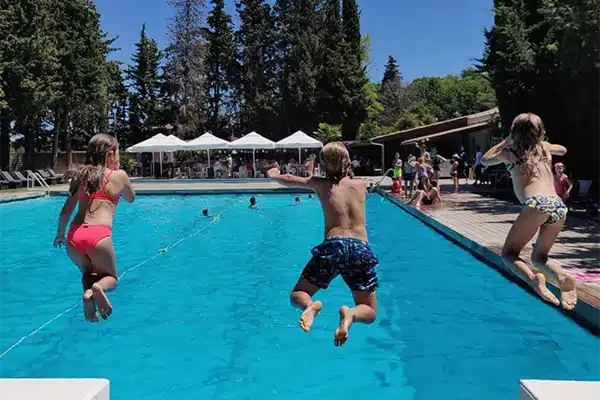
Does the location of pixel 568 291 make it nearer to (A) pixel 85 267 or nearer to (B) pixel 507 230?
(A) pixel 85 267

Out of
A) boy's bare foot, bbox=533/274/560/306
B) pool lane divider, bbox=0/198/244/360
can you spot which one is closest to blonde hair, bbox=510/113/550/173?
boy's bare foot, bbox=533/274/560/306

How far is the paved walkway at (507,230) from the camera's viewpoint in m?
8.27

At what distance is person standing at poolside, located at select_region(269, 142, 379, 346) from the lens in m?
4.36

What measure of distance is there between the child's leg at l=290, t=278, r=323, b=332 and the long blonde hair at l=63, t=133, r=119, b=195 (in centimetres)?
178

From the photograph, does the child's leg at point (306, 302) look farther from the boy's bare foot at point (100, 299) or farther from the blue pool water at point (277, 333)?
the blue pool water at point (277, 333)

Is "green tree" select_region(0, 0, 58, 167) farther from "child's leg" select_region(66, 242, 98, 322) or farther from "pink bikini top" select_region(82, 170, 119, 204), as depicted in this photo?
"child's leg" select_region(66, 242, 98, 322)

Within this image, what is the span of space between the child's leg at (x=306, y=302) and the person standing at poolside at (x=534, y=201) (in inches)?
60.9

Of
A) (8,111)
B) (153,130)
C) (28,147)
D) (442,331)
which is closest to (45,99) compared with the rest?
(8,111)

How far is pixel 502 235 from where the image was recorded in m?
11.9

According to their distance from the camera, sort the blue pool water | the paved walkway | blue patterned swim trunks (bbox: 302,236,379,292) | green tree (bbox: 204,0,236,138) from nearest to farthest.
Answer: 1. blue patterned swim trunks (bbox: 302,236,379,292)
2. the blue pool water
3. the paved walkway
4. green tree (bbox: 204,0,236,138)

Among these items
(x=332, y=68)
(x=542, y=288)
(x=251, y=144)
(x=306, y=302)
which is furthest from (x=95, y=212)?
(x=332, y=68)

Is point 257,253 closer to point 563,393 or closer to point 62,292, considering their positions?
point 62,292

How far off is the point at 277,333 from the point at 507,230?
254 inches

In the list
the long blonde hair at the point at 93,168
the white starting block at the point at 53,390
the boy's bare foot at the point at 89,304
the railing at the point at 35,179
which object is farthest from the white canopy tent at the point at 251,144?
the white starting block at the point at 53,390
